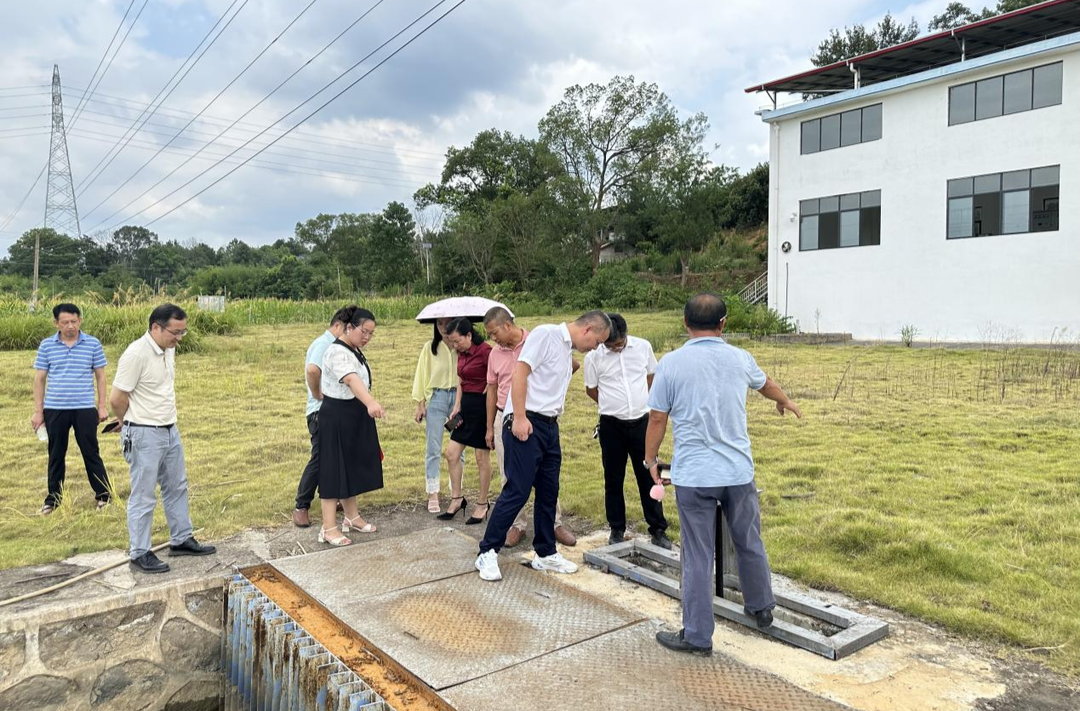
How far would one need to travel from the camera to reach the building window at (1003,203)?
680 inches

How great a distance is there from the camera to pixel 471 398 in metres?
5.69

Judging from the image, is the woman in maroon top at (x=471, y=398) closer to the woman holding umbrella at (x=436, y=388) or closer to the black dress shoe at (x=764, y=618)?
the woman holding umbrella at (x=436, y=388)

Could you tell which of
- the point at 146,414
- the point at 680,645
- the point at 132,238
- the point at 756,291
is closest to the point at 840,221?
the point at 756,291

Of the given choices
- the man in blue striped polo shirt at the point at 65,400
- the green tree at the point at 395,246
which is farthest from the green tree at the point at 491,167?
the man in blue striped polo shirt at the point at 65,400

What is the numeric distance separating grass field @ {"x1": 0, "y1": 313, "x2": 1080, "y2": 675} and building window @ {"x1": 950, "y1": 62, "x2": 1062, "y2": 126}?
6.97m

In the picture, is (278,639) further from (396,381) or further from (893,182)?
(893,182)

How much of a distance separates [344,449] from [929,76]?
18.6 m

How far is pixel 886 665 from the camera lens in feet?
11.5

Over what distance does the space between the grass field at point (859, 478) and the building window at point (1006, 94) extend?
697 cm

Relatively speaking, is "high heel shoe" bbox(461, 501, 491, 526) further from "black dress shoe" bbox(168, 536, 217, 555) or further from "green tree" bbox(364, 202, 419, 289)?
"green tree" bbox(364, 202, 419, 289)

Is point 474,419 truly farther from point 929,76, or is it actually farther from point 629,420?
point 929,76

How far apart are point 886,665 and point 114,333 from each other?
17449mm

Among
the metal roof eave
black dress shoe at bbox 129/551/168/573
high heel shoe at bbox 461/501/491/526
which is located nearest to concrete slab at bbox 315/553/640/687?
high heel shoe at bbox 461/501/491/526

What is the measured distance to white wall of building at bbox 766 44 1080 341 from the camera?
17125 mm
